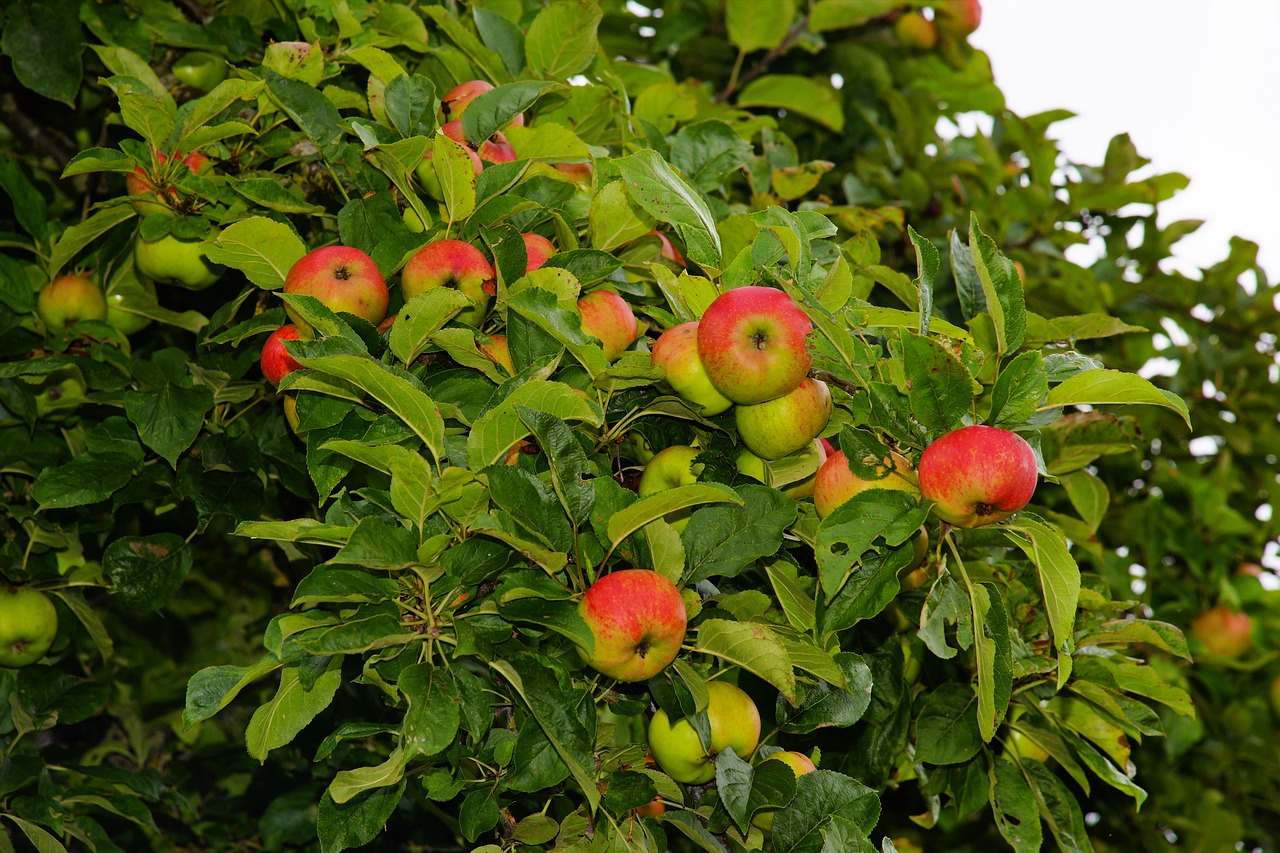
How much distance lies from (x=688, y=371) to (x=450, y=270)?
0.31 m

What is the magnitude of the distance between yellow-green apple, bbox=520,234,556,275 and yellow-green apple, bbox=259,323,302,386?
29cm

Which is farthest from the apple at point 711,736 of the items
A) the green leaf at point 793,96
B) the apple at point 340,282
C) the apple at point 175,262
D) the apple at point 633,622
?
the green leaf at point 793,96

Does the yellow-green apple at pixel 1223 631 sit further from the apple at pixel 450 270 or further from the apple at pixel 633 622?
the apple at pixel 450 270

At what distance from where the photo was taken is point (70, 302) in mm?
1708

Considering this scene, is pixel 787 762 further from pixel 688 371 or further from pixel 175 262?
pixel 175 262

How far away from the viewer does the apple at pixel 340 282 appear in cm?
124

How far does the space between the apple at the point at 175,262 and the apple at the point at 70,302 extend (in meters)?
0.17

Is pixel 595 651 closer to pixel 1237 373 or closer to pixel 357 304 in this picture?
pixel 357 304

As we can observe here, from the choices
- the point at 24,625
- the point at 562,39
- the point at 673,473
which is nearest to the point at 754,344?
the point at 673,473

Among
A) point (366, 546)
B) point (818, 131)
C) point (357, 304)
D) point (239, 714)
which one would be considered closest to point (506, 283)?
point (357, 304)

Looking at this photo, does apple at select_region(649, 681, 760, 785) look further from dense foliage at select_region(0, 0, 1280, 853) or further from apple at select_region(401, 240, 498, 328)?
apple at select_region(401, 240, 498, 328)

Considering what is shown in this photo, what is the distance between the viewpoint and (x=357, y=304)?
125 cm

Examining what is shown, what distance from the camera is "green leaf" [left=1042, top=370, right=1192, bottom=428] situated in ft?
3.73

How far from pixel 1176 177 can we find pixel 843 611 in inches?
89.6
